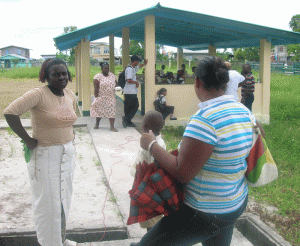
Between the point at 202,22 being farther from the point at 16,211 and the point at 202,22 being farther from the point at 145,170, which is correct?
the point at 145,170

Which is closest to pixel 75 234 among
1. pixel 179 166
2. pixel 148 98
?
pixel 179 166

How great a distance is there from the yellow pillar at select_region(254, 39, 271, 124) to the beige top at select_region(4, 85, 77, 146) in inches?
336

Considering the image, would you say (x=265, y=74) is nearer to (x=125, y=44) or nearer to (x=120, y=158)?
(x=125, y=44)

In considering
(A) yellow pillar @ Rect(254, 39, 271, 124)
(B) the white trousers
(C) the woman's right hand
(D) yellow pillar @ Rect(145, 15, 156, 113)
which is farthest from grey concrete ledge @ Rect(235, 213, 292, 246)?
(A) yellow pillar @ Rect(254, 39, 271, 124)

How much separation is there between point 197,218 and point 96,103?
702 centimetres

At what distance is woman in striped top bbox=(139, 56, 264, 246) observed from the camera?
1.84 meters

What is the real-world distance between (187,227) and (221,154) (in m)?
0.44

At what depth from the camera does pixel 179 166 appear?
1857 millimetres

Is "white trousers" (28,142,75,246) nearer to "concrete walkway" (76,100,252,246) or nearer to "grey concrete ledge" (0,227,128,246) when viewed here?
"concrete walkway" (76,100,252,246)

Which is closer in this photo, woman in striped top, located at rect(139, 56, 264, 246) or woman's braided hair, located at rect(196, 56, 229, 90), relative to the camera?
woman in striped top, located at rect(139, 56, 264, 246)

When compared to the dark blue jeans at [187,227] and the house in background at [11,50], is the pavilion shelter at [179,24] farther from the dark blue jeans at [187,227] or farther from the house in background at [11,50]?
the house in background at [11,50]

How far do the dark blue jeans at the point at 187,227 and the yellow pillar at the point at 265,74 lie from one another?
9.14m

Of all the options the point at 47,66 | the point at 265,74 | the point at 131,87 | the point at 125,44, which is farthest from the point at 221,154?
the point at 125,44

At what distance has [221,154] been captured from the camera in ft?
6.22
